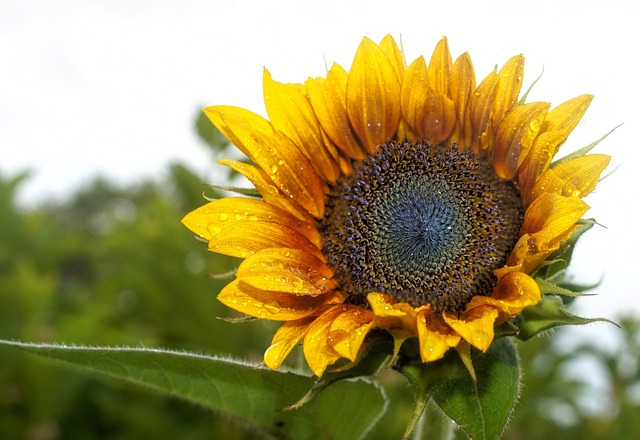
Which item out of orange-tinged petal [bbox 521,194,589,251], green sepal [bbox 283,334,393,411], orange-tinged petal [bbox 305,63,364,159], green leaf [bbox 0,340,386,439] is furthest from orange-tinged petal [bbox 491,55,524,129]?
green leaf [bbox 0,340,386,439]

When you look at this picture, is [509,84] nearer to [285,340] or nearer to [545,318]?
[545,318]

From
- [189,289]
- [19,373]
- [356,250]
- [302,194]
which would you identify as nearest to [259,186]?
[302,194]

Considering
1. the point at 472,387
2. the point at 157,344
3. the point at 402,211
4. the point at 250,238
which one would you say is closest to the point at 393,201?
the point at 402,211

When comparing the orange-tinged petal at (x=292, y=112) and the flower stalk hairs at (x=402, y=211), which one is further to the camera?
the orange-tinged petal at (x=292, y=112)

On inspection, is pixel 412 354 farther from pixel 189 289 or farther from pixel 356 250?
pixel 189 289

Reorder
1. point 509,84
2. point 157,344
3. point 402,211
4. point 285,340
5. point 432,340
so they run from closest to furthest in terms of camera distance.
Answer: point 432,340 < point 285,340 < point 509,84 < point 402,211 < point 157,344

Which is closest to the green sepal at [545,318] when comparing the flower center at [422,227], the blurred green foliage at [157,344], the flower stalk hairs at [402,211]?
the flower stalk hairs at [402,211]

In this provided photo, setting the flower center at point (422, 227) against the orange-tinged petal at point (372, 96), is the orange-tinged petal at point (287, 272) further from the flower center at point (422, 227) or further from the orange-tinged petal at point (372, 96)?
the orange-tinged petal at point (372, 96)
